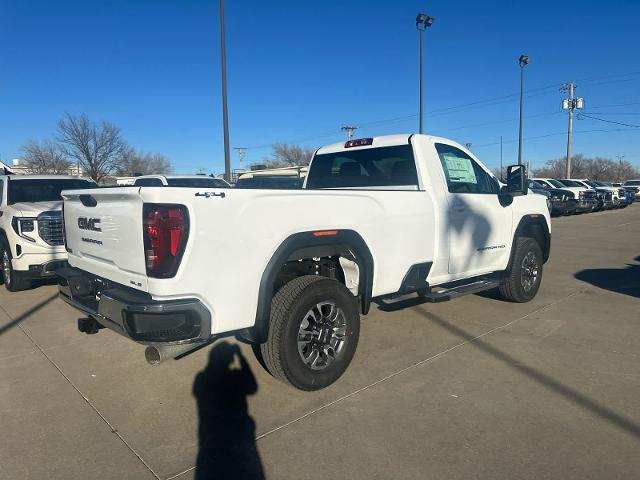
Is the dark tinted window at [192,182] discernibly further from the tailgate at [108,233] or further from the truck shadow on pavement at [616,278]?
the truck shadow on pavement at [616,278]

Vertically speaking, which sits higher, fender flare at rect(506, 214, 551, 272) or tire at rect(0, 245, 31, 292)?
fender flare at rect(506, 214, 551, 272)

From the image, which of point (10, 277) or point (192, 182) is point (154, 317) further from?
point (192, 182)

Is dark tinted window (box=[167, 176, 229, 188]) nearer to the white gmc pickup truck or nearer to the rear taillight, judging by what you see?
the white gmc pickup truck

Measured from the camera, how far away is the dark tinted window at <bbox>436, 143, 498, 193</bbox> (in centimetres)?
506

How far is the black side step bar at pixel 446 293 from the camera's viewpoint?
4613 mm

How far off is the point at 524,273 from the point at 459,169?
188 cm

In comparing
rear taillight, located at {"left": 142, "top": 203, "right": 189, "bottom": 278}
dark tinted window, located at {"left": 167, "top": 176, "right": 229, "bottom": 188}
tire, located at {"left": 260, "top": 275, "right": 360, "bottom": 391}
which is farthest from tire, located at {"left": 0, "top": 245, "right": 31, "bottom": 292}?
tire, located at {"left": 260, "top": 275, "right": 360, "bottom": 391}

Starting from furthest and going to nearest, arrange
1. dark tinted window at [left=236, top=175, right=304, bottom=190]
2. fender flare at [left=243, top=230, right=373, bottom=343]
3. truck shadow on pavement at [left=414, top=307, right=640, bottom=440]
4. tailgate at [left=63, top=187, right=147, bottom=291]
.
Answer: dark tinted window at [left=236, top=175, right=304, bottom=190] < fender flare at [left=243, top=230, right=373, bottom=343] < truck shadow on pavement at [left=414, top=307, right=640, bottom=440] < tailgate at [left=63, top=187, right=147, bottom=291]

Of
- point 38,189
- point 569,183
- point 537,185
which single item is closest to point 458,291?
point 38,189

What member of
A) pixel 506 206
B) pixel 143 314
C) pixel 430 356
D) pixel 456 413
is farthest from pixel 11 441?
pixel 506 206

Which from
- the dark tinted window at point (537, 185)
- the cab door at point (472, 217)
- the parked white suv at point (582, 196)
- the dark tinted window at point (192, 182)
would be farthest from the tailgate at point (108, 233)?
the parked white suv at point (582, 196)

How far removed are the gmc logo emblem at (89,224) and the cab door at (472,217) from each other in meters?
3.25

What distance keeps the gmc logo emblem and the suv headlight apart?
11.2 ft

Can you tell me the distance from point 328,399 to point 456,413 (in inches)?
37.2
